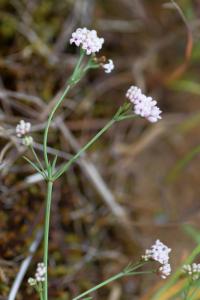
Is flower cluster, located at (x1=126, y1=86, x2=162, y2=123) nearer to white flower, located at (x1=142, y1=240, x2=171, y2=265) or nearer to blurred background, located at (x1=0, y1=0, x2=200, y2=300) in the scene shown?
white flower, located at (x1=142, y1=240, x2=171, y2=265)

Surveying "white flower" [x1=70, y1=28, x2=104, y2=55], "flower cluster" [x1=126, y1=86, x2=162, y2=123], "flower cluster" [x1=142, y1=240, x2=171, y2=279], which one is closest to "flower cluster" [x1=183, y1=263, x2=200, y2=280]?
"flower cluster" [x1=142, y1=240, x2=171, y2=279]

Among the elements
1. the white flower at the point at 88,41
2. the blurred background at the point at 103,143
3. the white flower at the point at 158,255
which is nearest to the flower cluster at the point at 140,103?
the white flower at the point at 88,41

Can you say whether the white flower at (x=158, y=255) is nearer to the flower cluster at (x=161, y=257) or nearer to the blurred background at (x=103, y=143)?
the flower cluster at (x=161, y=257)

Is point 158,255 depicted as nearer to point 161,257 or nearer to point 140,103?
point 161,257

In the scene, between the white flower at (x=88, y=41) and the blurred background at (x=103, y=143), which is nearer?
the white flower at (x=88, y=41)

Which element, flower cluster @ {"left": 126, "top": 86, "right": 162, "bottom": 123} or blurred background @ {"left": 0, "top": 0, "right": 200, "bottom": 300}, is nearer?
flower cluster @ {"left": 126, "top": 86, "right": 162, "bottom": 123}

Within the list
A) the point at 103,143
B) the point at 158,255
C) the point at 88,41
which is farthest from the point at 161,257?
the point at 103,143

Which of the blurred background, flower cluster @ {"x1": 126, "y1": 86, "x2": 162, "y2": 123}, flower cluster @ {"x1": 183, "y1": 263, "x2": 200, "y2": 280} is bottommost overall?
flower cluster @ {"x1": 183, "y1": 263, "x2": 200, "y2": 280}

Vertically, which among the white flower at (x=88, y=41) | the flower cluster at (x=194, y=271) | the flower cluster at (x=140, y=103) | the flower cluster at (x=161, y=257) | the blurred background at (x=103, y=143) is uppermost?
the blurred background at (x=103, y=143)

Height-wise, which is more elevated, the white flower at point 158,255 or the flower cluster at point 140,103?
the flower cluster at point 140,103
